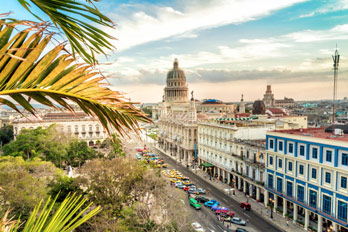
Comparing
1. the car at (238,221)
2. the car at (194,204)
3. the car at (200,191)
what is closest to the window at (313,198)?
the car at (238,221)

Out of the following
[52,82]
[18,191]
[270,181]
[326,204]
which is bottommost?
[326,204]

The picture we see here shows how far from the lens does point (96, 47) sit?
3146mm

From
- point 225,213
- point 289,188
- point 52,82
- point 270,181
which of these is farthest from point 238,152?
point 52,82

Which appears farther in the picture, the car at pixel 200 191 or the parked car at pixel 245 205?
the car at pixel 200 191

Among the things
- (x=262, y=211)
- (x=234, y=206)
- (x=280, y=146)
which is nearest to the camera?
(x=280, y=146)

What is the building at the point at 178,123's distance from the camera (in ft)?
221

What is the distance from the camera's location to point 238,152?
45500mm

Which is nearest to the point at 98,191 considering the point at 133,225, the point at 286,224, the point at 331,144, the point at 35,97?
the point at 133,225

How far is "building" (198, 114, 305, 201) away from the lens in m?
40.4

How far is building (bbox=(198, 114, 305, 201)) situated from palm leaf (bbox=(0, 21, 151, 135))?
38371 mm

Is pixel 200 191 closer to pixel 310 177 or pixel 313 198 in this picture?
pixel 313 198

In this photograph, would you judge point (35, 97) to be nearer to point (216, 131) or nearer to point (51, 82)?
point (51, 82)

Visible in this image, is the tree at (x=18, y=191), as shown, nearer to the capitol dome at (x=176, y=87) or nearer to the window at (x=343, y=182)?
the window at (x=343, y=182)

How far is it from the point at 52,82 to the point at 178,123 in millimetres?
72919
